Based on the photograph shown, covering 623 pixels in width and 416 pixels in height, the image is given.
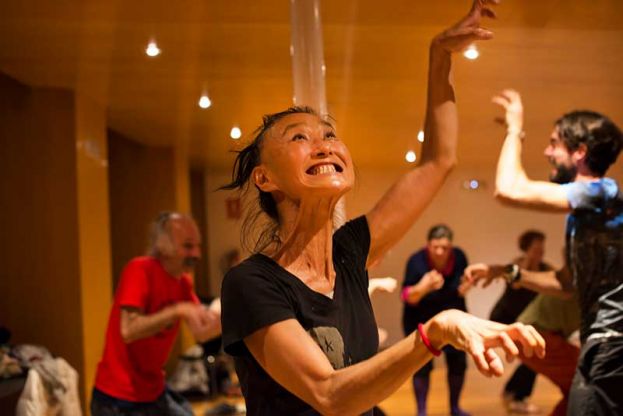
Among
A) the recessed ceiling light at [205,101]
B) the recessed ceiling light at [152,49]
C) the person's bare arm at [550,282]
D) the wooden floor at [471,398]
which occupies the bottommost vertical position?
the wooden floor at [471,398]

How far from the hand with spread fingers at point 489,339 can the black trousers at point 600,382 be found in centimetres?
117

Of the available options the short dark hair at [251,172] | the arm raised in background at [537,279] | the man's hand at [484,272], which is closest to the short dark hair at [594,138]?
the arm raised in background at [537,279]

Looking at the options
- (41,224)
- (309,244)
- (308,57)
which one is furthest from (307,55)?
(41,224)

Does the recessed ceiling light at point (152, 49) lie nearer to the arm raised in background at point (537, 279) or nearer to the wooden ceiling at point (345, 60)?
the wooden ceiling at point (345, 60)


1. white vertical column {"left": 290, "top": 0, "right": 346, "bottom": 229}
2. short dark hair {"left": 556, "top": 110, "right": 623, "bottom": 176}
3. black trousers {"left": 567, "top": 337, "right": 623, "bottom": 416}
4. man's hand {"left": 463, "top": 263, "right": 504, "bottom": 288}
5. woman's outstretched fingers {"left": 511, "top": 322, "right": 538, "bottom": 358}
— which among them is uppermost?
white vertical column {"left": 290, "top": 0, "right": 346, "bottom": 229}

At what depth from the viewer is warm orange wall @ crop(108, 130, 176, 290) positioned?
6.09 meters

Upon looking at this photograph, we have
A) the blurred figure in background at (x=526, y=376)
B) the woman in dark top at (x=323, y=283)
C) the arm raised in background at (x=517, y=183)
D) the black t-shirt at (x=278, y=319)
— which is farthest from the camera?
the blurred figure in background at (x=526, y=376)

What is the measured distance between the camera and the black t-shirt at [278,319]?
1.20 m

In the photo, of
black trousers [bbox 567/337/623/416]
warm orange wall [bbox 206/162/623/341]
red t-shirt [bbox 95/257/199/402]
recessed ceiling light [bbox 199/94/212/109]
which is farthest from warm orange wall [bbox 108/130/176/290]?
black trousers [bbox 567/337/623/416]

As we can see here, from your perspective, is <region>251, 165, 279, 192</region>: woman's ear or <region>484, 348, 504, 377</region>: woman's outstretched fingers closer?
<region>484, 348, 504, 377</region>: woman's outstretched fingers

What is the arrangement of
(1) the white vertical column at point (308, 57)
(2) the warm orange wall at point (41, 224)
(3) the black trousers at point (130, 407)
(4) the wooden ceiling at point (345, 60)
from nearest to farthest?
(1) the white vertical column at point (308, 57) → (3) the black trousers at point (130, 407) → (4) the wooden ceiling at point (345, 60) → (2) the warm orange wall at point (41, 224)

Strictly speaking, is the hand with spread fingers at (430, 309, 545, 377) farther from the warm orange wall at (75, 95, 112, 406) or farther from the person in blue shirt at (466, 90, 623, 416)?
the warm orange wall at (75, 95, 112, 406)

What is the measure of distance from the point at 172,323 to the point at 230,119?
0.76m

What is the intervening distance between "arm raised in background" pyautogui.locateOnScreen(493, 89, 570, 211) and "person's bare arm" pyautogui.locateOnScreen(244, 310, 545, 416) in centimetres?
120
